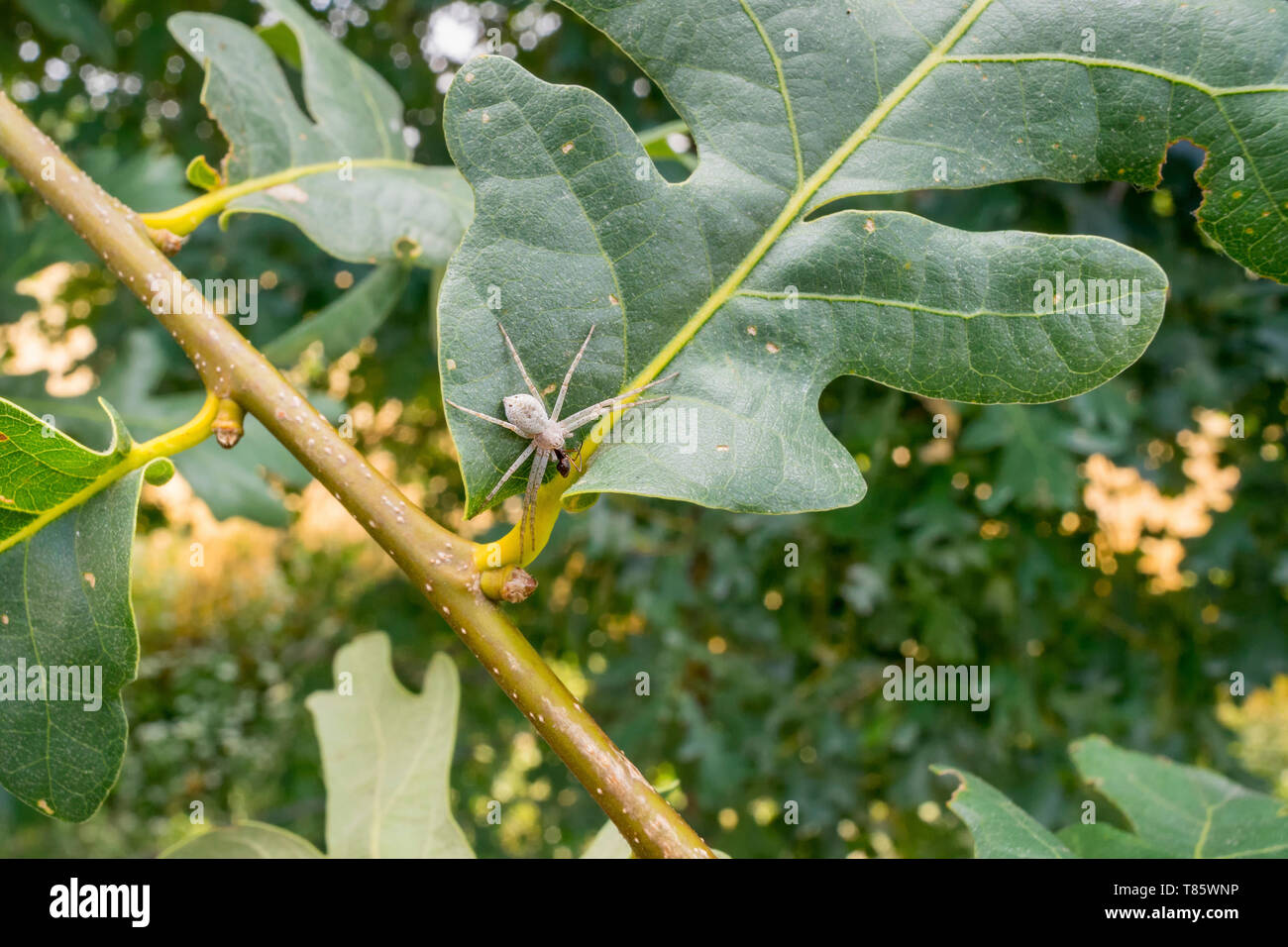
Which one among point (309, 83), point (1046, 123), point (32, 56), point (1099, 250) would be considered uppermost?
point (32, 56)

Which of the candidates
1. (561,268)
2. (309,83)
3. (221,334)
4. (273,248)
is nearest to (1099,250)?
(561,268)

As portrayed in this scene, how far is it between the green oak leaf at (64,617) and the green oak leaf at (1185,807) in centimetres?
100

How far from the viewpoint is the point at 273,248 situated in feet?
9.64

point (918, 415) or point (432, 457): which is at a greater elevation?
point (432, 457)

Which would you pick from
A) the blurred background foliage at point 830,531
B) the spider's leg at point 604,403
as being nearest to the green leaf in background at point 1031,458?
the blurred background foliage at point 830,531

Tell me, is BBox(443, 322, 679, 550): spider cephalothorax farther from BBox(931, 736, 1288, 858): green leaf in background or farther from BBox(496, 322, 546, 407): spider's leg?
BBox(931, 736, 1288, 858): green leaf in background

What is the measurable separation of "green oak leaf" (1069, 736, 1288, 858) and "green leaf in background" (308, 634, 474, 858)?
74 cm

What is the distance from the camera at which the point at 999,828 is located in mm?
826

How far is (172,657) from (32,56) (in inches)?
178

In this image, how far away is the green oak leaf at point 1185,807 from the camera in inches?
36.6

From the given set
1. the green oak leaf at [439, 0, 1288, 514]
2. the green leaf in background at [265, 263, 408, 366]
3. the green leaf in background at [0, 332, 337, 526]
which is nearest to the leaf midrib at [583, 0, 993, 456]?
the green oak leaf at [439, 0, 1288, 514]

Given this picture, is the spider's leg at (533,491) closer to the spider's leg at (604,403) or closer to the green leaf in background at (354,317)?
the spider's leg at (604,403)
